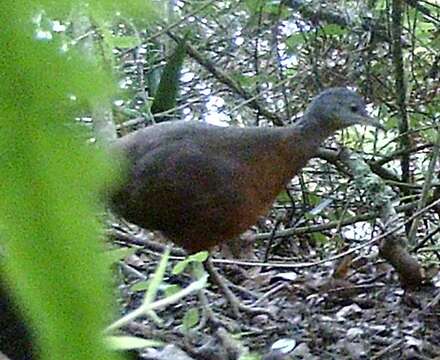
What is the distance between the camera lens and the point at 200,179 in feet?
5.46

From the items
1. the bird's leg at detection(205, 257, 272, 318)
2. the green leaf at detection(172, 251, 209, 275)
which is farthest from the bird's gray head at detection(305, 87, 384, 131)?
the green leaf at detection(172, 251, 209, 275)

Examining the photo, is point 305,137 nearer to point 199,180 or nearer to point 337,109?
point 337,109

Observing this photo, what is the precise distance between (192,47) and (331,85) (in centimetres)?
34

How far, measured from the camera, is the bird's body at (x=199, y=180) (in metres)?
1.63

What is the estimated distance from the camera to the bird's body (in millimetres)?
1630

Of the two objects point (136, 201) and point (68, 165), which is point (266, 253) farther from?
point (68, 165)

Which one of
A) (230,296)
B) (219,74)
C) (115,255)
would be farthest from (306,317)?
(115,255)

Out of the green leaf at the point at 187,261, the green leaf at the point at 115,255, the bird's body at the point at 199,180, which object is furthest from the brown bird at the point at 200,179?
the green leaf at the point at 115,255

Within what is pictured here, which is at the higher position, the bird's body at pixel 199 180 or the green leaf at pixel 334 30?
the green leaf at pixel 334 30

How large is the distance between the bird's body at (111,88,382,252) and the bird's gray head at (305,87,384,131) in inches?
7.5

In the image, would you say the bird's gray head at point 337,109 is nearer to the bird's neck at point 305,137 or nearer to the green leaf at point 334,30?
the bird's neck at point 305,137

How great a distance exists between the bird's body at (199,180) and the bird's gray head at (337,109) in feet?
0.62

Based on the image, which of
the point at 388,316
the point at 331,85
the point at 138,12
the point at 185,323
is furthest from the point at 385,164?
the point at 138,12

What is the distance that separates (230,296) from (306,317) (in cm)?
17
